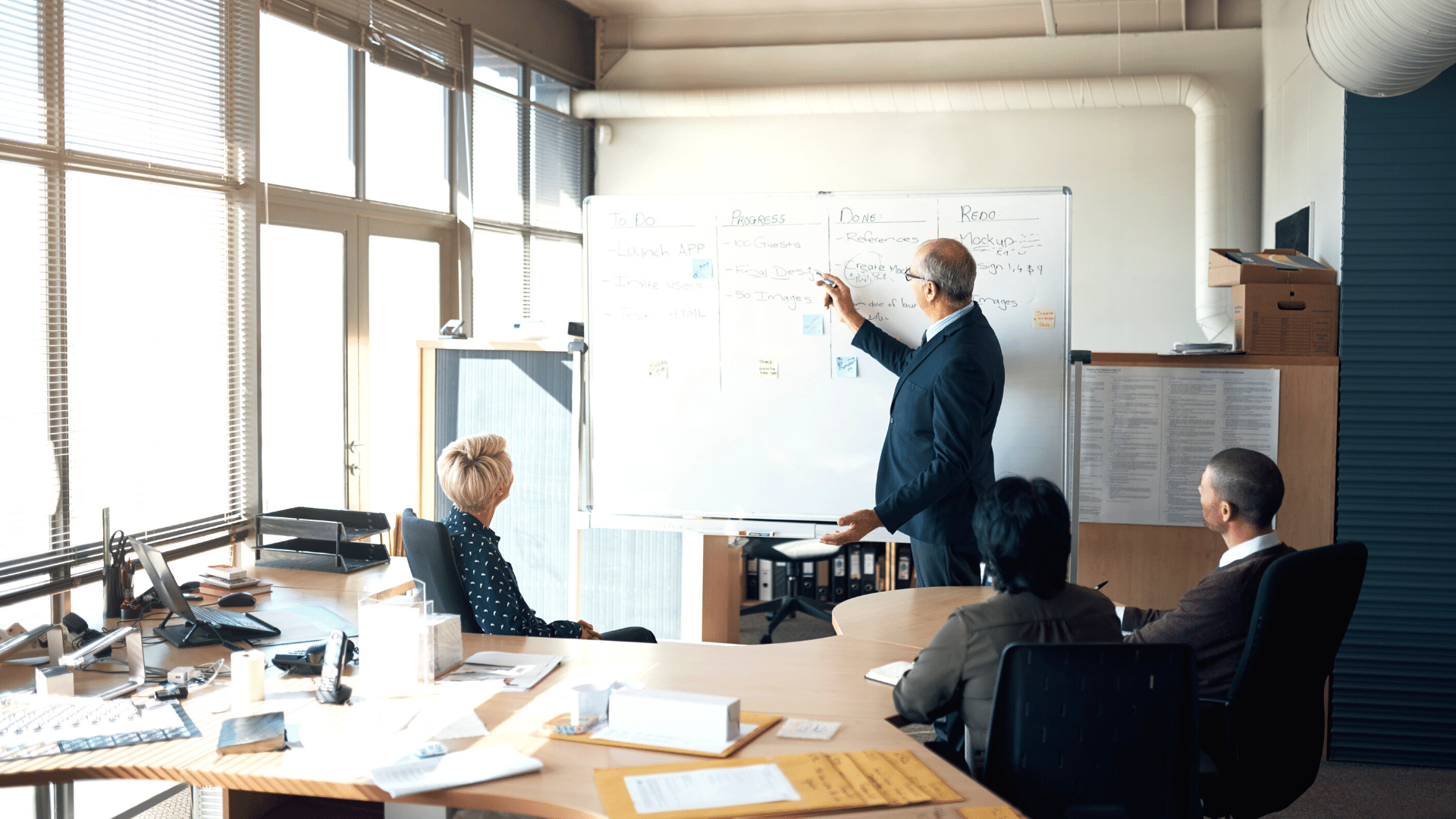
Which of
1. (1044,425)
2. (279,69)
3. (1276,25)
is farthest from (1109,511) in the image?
(279,69)

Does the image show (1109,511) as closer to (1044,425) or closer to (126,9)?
(1044,425)

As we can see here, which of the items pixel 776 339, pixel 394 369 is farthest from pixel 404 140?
pixel 776 339

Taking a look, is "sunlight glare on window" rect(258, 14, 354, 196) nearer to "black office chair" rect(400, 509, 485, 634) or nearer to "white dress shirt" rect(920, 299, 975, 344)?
"black office chair" rect(400, 509, 485, 634)

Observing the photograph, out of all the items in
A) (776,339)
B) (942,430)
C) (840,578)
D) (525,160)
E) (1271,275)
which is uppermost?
(525,160)

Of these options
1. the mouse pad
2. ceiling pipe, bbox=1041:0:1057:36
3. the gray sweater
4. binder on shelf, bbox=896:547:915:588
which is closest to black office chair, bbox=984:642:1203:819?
the gray sweater

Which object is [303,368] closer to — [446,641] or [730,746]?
[446,641]

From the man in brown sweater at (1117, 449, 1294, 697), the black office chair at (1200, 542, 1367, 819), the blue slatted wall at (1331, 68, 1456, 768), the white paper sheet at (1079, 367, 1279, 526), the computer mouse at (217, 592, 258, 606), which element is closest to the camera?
the black office chair at (1200, 542, 1367, 819)

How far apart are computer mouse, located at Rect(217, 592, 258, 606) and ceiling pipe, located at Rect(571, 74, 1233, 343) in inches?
176

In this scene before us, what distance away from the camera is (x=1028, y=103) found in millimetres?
6016

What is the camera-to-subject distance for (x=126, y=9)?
3.37 meters

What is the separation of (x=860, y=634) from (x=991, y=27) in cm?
489

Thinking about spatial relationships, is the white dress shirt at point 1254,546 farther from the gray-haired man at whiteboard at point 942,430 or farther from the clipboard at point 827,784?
the clipboard at point 827,784

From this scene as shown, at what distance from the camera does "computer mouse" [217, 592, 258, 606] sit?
118 inches

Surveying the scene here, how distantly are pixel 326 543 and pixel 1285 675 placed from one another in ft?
9.65
